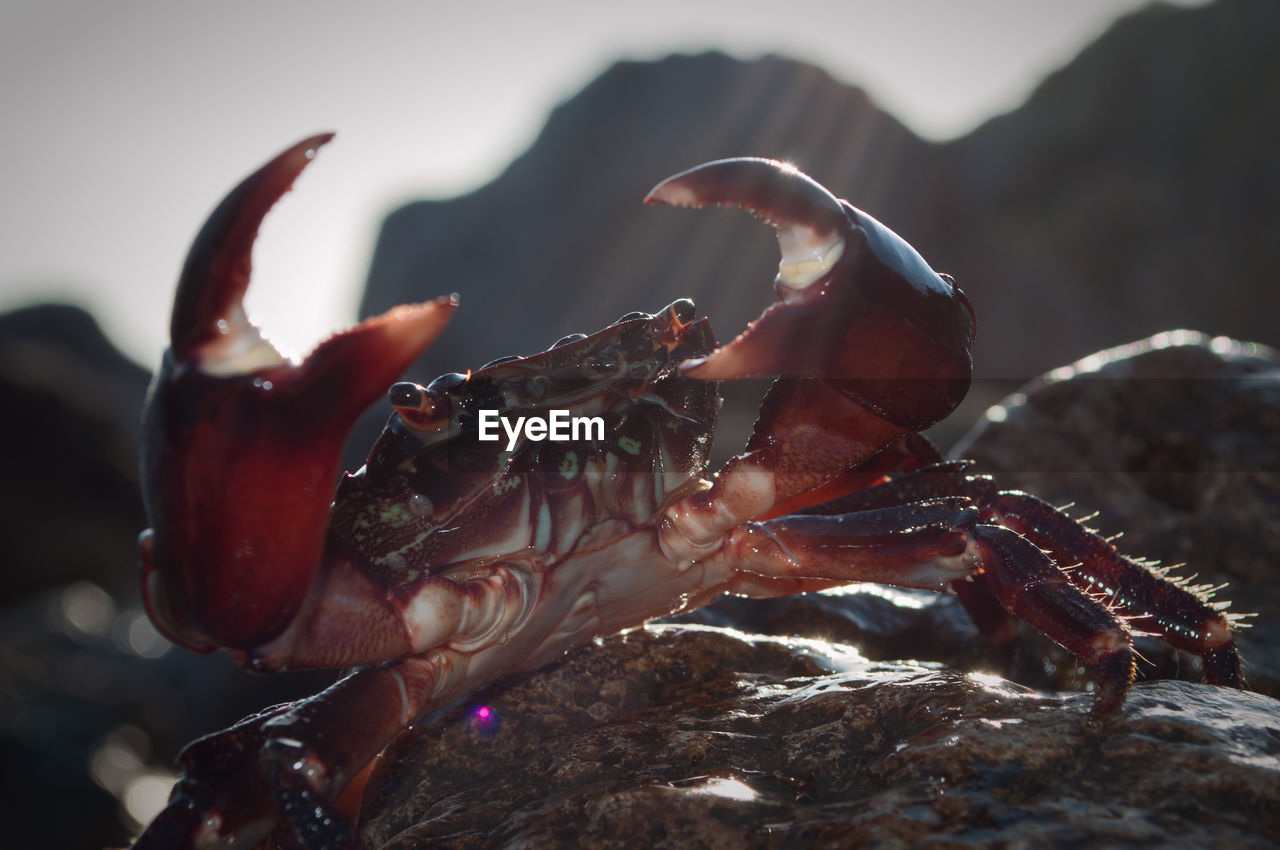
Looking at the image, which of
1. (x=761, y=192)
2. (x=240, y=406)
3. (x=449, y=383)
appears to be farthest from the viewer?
(x=449, y=383)

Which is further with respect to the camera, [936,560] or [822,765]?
[936,560]

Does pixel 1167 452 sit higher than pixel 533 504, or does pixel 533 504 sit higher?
pixel 1167 452

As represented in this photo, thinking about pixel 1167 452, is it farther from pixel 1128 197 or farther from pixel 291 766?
pixel 1128 197

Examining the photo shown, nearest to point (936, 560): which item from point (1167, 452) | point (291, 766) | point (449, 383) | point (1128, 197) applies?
point (449, 383)

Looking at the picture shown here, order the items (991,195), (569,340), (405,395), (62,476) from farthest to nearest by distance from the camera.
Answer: (991,195) → (62,476) → (569,340) → (405,395)

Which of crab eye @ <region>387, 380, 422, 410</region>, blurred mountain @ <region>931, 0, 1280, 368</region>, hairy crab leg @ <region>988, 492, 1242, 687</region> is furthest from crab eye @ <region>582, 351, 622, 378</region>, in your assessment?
blurred mountain @ <region>931, 0, 1280, 368</region>

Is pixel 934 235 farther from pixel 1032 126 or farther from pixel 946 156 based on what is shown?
pixel 1032 126

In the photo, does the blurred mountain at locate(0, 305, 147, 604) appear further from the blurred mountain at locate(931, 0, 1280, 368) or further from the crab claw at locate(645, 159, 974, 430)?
the blurred mountain at locate(931, 0, 1280, 368)
